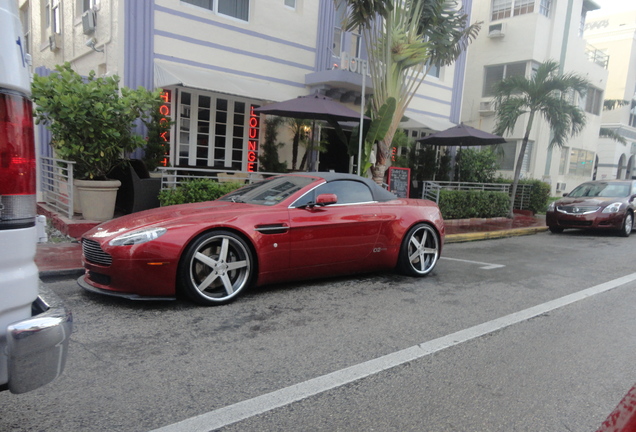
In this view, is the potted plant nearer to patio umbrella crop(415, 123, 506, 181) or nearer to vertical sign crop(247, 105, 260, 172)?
vertical sign crop(247, 105, 260, 172)

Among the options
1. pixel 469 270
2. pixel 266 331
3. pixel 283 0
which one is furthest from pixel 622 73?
pixel 266 331

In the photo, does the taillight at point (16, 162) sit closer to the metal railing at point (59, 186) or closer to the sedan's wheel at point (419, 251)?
the sedan's wheel at point (419, 251)

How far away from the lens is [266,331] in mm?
4039

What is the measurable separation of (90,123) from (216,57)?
4.36m

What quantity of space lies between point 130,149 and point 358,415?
7087 mm

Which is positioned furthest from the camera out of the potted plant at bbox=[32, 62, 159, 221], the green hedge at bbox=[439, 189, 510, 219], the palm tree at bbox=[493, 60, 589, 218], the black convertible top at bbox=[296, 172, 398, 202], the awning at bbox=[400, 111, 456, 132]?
the awning at bbox=[400, 111, 456, 132]

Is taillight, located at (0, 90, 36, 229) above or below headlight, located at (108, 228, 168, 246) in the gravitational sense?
above

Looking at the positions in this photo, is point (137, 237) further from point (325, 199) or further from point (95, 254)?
point (325, 199)

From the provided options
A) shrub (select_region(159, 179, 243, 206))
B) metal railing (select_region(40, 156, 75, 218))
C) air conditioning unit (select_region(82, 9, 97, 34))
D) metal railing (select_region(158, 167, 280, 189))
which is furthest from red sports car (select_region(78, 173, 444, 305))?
air conditioning unit (select_region(82, 9, 97, 34))

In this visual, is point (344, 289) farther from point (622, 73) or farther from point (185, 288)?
point (622, 73)

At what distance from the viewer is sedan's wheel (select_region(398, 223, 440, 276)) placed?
6.12 m

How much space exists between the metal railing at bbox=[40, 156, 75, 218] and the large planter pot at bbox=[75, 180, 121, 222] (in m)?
0.18

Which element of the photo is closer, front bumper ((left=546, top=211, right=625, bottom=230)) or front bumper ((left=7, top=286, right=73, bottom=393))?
front bumper ((left=7, top=286, right=73, bottom=393))

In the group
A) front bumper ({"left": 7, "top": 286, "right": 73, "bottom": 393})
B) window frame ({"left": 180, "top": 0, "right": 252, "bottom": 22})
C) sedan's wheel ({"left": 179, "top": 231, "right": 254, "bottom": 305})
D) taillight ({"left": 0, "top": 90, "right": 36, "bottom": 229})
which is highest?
window frame ({"left": 180, "top": 0, "right": 252, "bottom": 22})
